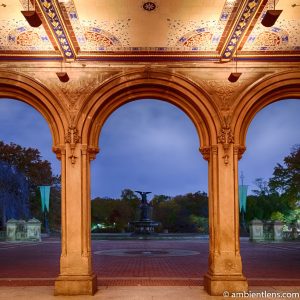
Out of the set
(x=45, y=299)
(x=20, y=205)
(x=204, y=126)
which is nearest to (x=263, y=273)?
(x=204, y=126)

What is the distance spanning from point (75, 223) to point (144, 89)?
287cm

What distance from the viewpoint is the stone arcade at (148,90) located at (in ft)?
27.2

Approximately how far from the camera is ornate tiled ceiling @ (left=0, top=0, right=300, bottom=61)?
22.8 ft

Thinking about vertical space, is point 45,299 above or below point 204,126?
below

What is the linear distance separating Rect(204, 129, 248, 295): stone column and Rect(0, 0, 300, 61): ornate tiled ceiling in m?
1.74

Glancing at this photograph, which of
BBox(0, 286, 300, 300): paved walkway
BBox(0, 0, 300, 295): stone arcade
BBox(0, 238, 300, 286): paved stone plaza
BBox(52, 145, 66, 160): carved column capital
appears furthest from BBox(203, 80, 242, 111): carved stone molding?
BBox(0, 238, 300, 286): paved stone plaza

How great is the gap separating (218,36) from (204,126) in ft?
5.97

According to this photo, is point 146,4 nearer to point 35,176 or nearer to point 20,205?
point 20,205

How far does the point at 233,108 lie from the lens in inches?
348

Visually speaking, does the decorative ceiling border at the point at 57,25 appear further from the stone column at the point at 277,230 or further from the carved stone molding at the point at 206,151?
the stone column at the point at 277,230

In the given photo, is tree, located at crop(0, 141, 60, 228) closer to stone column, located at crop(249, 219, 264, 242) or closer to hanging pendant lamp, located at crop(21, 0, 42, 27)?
stone column, located at crop(249, 219, 264, 242)

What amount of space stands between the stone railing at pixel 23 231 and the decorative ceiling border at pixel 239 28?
20.4 meters

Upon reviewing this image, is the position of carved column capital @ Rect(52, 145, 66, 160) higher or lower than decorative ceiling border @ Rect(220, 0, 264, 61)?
lower

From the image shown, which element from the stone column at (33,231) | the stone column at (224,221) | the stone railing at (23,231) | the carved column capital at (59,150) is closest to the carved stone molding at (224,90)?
the stone column at (224,221)
